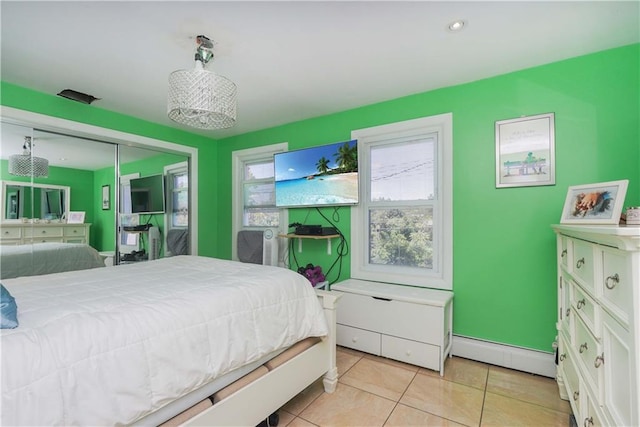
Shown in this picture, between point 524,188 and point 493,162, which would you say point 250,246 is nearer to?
point 493,162

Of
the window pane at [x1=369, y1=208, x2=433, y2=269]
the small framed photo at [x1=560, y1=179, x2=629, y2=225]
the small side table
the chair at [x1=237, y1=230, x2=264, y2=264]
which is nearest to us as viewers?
the small framed photo at [x1=560, y1=179, x2=629, y2=225]

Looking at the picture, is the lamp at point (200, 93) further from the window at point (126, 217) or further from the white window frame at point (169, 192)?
the white window frame at point (169, 192)

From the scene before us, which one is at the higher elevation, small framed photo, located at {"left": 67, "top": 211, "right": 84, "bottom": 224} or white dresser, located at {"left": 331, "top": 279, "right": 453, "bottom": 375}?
small framed photo, located at {"left": 67, "top": 211, "right": 84, "bottom": 224}

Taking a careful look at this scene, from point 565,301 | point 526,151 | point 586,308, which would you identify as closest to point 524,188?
point 526,151

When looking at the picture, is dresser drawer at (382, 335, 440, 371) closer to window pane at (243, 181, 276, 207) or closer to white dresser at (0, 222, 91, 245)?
window pane at (243, 181, 276, 207)

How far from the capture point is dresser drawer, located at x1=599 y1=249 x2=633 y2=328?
2.91ft

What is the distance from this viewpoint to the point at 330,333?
1.95 m

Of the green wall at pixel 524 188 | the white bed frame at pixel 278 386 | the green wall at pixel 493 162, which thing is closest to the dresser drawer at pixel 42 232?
the green wall at pixel 493 162

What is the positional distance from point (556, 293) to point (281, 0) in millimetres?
2697

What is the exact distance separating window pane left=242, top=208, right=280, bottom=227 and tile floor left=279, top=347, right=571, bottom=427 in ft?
6.58

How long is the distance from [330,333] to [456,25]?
82.6 inches

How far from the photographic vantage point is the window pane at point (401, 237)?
2.73 meters

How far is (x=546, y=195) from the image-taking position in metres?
2.17

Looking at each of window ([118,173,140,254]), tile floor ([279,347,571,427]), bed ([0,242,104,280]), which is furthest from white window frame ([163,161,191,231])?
tile floor ([279,347,571,427])
